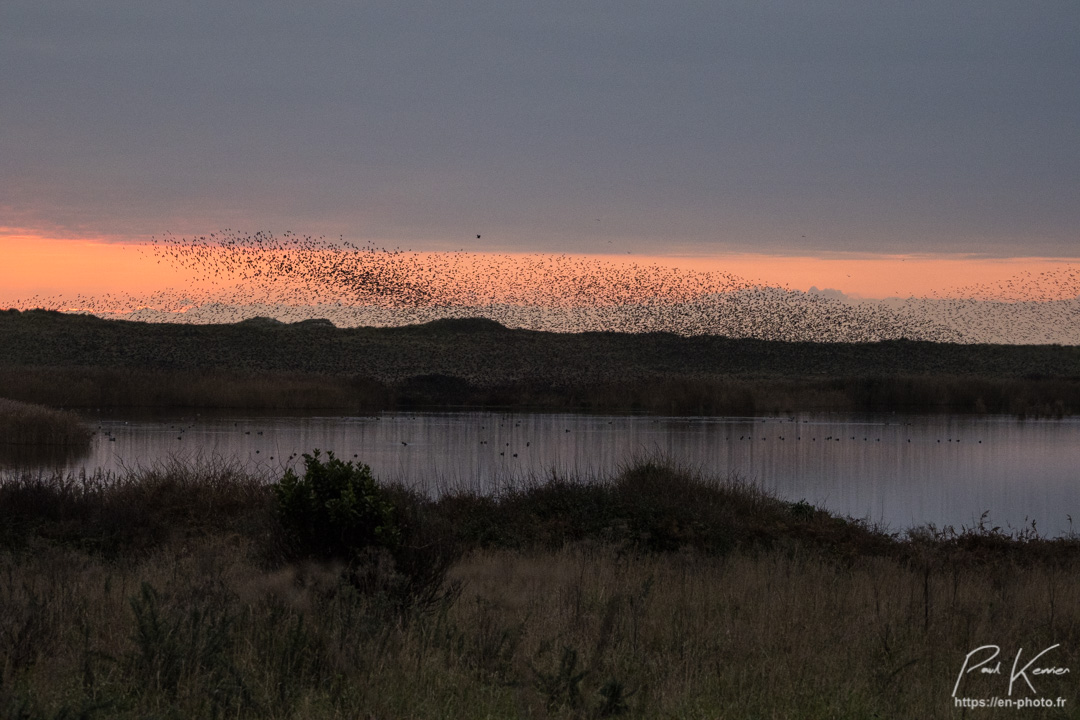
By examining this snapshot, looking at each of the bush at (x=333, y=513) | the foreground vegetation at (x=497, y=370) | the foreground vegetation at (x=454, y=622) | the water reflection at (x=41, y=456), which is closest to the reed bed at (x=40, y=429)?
the water reflection at (x=41, y=456)

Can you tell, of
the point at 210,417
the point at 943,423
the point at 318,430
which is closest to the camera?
the point at 318,430

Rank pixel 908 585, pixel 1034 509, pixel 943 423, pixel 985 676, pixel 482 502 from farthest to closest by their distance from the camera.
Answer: pixel 943 423
pixel 1034 509
pixel 482 502
pixel 908 585
pixel 985 676

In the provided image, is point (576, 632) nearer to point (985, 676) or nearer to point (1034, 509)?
point (985, 676)

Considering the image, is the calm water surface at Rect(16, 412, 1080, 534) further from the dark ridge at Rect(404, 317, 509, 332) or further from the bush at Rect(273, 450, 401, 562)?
the dark ridge at Rect(404, 317, 509, 332)

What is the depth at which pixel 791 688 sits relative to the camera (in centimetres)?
809

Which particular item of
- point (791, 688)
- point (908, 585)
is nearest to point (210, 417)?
point (908, 585)

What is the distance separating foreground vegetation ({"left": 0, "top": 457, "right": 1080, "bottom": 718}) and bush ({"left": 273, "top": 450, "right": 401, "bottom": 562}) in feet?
0.08

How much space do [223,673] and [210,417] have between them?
1856 inches

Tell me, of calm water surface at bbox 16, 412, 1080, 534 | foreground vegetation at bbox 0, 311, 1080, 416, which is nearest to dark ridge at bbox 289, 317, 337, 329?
foreground vegetation at bbox 0, 311, 1080, 416

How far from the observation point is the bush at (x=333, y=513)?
10258 millimetres

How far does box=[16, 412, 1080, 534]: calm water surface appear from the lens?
28469 millimetres

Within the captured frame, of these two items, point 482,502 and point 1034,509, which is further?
point 1034,509

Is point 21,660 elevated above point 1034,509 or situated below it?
above
